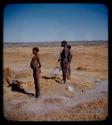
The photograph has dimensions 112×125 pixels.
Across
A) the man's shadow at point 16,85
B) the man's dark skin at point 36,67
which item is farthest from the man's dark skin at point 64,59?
the man's shadow at point 16,85

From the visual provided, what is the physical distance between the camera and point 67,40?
13.6 feet

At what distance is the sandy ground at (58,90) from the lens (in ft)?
13.4

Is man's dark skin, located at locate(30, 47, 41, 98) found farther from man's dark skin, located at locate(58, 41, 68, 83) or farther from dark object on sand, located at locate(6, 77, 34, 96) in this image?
man's dark skin, located at locate(58, 41, 68, 83)

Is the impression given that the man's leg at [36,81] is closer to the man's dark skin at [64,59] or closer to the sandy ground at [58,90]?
the sandy ground at [58,90]

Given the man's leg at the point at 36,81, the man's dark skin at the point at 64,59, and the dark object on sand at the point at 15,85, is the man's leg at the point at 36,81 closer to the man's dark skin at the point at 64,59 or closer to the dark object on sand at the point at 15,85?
the dark object on sand at the point at 15,85

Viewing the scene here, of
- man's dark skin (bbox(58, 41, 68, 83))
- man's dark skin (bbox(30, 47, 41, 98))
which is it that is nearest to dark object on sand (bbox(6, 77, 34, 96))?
man's dark skin (bbox(30, 47, 41, 98))

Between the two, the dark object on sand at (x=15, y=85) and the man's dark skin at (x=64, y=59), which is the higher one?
the man's dark skin at (x=64, y=59)

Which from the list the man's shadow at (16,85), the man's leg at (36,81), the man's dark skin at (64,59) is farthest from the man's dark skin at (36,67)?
the man's dark skin at (64,59)

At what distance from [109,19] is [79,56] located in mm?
465

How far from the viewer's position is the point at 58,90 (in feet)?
13.9

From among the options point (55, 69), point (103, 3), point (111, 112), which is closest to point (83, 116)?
point (111, 112)

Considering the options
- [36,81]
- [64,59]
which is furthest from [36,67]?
[64,59]

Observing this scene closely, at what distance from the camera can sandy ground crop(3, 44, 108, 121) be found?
4094 millimetres

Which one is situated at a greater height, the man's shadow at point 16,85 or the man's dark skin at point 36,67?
the man's dark skin at point 36,67
